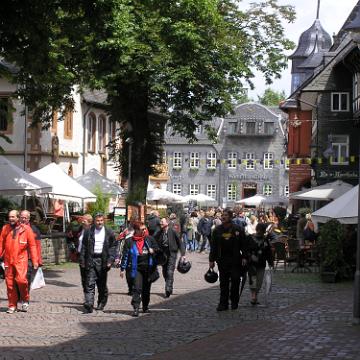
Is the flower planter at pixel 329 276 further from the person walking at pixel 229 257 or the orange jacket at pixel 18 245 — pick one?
the orange jacket at pixel 18 245

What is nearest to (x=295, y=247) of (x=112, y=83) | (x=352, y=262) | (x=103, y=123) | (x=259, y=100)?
(x=352, y=262)

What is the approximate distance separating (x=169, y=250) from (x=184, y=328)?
522 centimetres

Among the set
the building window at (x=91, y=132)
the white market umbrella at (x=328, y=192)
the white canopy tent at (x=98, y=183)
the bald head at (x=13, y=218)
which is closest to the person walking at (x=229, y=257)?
the bald head at (x=13, y=218)

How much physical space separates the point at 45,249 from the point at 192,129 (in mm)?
9084

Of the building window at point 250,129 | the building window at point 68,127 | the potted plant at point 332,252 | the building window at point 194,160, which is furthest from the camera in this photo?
the building window at point 194,160

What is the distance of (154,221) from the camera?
81.7 ft

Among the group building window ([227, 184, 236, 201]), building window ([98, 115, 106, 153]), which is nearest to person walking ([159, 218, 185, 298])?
building window ([98, 115, 106, 153])

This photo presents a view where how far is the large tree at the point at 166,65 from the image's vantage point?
24.6 meters

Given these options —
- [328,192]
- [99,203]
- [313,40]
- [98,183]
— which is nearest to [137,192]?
[99,203]

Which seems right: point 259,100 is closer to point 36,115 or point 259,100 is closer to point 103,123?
point 103,123

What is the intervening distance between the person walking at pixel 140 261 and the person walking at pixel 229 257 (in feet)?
3.69

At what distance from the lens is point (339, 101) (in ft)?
167

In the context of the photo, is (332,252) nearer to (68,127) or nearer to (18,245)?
(18,245)

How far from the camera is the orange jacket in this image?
15922 millimetres
